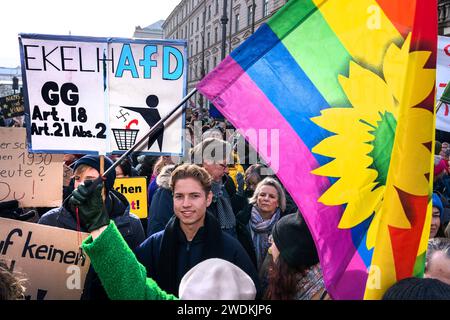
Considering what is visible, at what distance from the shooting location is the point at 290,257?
6.40ft

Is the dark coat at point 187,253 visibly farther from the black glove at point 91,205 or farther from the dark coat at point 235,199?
the dark coat at point 235,199

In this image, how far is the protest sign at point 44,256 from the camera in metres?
2.39

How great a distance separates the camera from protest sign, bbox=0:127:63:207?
266 centimetres

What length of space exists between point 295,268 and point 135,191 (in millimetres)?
2508

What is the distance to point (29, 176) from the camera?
270 centimetres

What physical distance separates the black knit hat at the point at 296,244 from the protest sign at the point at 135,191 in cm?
234

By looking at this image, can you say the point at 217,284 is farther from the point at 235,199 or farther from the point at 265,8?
the point at 265,8

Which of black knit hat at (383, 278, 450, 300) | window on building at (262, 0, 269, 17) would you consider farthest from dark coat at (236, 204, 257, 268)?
window on building at (262, 0, 269, 17)

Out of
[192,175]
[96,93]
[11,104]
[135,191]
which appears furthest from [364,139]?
[11,104]

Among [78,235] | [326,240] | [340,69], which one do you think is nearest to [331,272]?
[326,240]

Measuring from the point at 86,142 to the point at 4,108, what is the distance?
23.9 feet

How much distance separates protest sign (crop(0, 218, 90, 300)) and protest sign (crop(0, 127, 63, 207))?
11.2 inches

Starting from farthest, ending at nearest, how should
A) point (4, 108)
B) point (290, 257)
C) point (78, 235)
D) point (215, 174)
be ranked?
1. point (4, 108)
2. point (215, 174)
3. point (78, 235)
4. point (290, 257)
